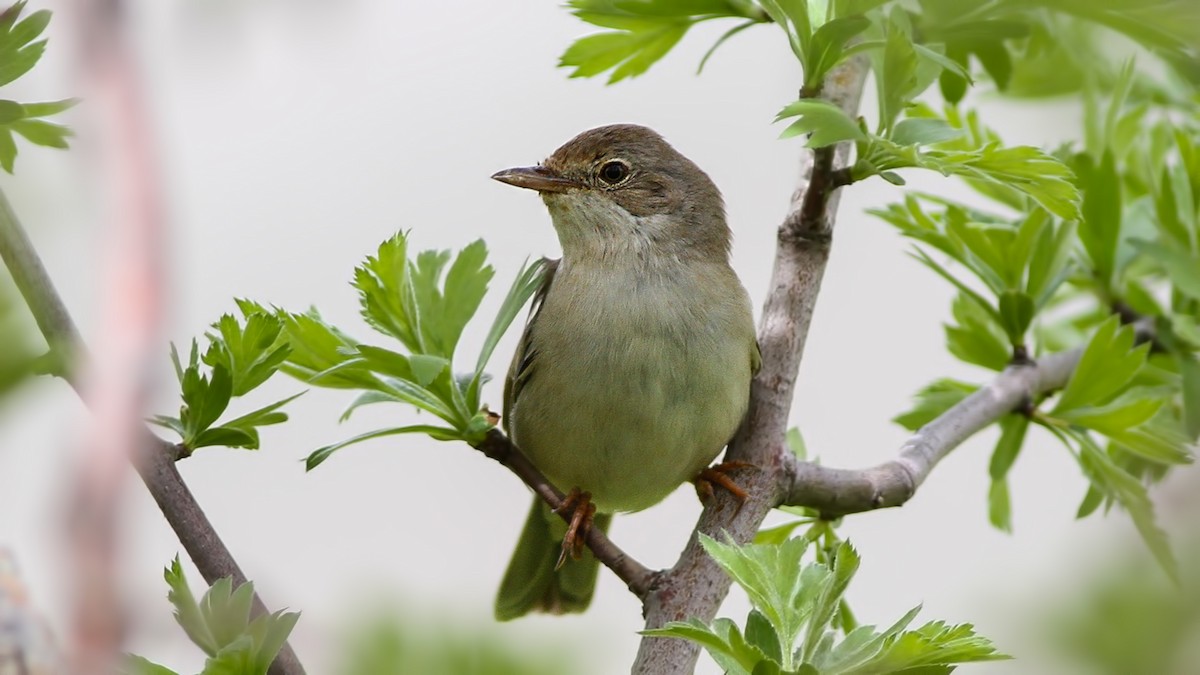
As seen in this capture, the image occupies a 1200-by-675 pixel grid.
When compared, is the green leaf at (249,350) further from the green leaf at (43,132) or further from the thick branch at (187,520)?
the green leaf at (43,132)

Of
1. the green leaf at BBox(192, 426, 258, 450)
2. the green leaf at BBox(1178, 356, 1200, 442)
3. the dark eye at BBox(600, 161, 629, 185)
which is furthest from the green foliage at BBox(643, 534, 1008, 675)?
the dark eye at BBox(600, 161, 629, 185)

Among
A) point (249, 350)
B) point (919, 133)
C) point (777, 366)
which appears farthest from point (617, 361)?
point (249, 350)

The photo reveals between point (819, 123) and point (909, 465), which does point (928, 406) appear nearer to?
point (909, 465)

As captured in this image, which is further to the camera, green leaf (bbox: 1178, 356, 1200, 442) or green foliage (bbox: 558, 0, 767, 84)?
green leaf (bbox: 1178, 356, 1200, 442)

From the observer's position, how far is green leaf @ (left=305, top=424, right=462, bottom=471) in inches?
80.2

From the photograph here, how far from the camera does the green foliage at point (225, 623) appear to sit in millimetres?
1575

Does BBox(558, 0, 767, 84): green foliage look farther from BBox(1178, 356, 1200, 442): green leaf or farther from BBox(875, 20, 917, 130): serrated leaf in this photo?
BBox(1178, 356, 1200, 442): green leaf

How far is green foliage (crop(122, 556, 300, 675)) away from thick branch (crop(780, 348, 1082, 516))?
1.08m

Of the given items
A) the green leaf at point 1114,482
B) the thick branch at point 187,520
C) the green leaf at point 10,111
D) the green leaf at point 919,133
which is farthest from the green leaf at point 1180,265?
the green leaf at point 10,111

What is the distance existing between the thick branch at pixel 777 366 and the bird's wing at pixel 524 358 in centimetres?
74

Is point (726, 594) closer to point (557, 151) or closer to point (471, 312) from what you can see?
point (471, 312)

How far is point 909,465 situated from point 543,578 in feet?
4.30

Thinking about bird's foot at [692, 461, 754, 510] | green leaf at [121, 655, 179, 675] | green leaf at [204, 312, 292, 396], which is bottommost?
green leaf at [121, 655, 179, 675]

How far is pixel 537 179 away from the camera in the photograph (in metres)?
3.57
